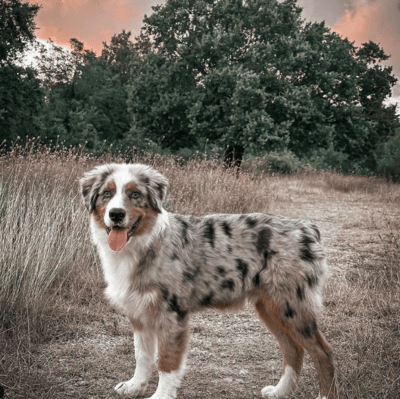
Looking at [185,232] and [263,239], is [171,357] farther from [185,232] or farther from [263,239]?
[263,239]

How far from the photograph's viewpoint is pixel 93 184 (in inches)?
144

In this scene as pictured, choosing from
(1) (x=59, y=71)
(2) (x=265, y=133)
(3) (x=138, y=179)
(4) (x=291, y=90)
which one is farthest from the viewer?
(1) (x=59, y=71)

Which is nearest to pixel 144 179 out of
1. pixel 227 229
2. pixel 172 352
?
pixel 227 229

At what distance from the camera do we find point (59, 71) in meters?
35.4

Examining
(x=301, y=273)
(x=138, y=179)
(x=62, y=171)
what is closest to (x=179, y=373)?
(x=301, y=273)

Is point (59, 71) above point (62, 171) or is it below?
above

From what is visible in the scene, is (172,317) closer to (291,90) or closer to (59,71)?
(291,90)

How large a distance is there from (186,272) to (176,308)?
303mm

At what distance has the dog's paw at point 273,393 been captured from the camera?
3.57 m

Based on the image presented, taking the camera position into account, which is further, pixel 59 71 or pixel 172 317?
pixel 59 71

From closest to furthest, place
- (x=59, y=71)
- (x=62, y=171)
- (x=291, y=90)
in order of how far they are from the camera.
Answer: (x=62, y=171) < (x=291, y=90) < (x=59, y=71)

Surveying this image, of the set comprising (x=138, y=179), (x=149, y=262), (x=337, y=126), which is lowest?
(x=149, y=262)

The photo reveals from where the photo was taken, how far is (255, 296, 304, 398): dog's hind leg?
3552 millimetres

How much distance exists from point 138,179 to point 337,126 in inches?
791
